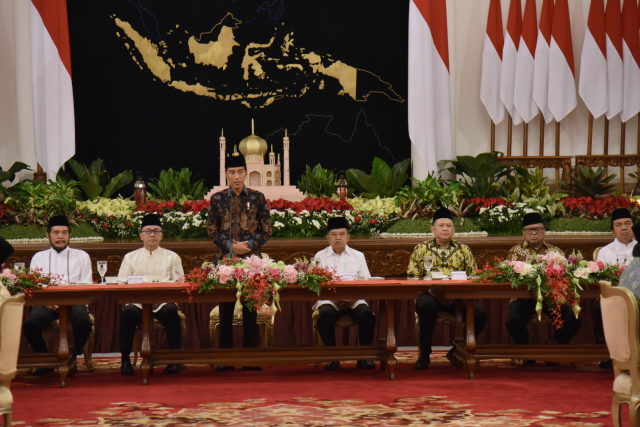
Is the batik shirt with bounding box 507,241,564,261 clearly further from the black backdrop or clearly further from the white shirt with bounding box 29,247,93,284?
the black backdrop

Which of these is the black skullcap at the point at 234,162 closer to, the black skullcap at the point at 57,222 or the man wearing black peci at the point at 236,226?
the man wearing black peci at the point at 236,226

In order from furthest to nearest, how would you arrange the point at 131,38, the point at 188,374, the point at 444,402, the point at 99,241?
the point at 131,38
the point at 99,241
the point at 188,374
the point at 444,402

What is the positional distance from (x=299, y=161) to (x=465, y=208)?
3.54m

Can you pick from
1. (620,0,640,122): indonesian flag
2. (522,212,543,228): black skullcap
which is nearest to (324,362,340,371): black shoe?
→ (522,212,543,228): black skullcap

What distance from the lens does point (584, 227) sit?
24.8 feet

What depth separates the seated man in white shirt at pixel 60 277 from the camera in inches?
209

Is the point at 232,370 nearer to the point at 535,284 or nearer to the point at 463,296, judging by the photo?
the point at 463,296

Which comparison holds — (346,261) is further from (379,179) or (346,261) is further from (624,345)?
(379,179)

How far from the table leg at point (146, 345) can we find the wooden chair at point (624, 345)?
314cm

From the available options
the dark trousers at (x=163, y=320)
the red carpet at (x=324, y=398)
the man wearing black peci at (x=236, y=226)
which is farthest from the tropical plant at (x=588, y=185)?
the dark trousers at (x=163, y=320)

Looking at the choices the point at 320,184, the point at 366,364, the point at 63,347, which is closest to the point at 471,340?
the point at 366,364

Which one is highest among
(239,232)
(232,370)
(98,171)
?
(98,171)

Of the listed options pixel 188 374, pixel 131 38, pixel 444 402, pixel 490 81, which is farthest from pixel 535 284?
pixel 131 38

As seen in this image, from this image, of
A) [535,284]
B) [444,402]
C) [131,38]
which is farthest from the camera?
[131,38]
